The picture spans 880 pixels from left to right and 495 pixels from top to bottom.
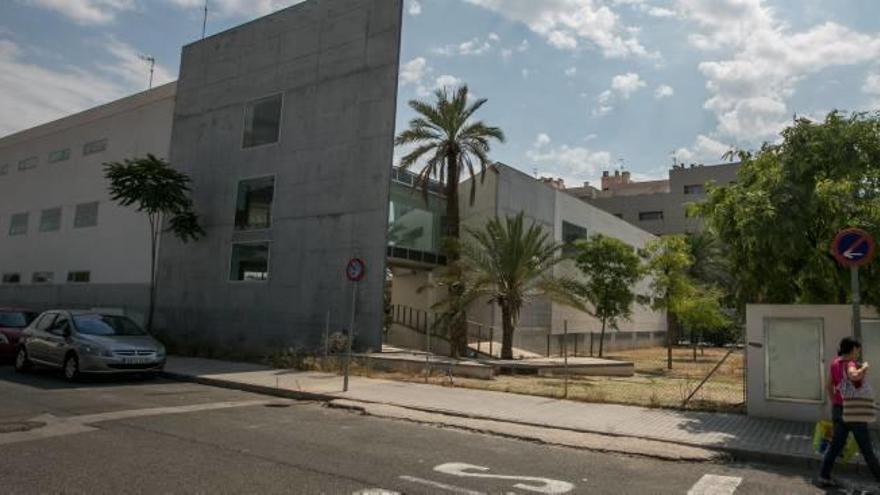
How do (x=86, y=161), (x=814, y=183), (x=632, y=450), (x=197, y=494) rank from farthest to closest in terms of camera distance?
(x=86, y=161)
(x=814, y=183)
(x=632, y=450)
(x=197, y=494)

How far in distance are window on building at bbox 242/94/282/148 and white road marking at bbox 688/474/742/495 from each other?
21449mm

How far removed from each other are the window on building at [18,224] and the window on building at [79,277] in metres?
6.95

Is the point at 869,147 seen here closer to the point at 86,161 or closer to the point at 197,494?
the point at 197,494

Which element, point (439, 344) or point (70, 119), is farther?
point (70, 119)

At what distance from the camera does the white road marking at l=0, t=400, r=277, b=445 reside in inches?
326

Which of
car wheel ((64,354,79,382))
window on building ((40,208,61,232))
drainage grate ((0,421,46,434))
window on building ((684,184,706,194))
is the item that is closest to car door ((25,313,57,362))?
car wheel ((64,354,79,382))

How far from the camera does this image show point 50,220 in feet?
115

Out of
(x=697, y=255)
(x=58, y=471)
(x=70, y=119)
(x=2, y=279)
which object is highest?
(x=70, y=119)

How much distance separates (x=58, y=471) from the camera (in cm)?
655

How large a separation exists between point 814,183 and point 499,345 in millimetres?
16170

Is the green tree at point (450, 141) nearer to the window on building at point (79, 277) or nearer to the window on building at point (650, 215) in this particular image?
the window on building at point (79, 277)

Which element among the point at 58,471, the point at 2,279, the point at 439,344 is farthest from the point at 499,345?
the point at 2,279

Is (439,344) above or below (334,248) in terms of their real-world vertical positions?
below

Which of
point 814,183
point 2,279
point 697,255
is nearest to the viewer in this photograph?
point 814,183
